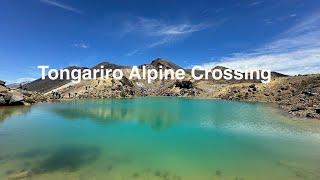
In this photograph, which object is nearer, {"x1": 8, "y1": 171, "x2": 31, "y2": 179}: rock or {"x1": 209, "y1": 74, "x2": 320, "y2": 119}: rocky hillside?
{"x1": 8, "y1": 171, "x2": 31, "y2": 179}: rock

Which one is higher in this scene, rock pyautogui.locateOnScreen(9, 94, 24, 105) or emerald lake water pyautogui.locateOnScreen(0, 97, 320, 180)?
rock pyautogui.locateOnScreen(9, 94, 24, 105)

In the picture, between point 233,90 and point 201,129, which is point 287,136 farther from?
point 233,90

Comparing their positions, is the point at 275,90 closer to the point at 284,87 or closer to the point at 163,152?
the point at 284,87

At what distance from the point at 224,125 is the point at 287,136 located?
39.3 feet

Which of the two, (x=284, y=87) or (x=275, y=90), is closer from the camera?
(x=284, y=87)

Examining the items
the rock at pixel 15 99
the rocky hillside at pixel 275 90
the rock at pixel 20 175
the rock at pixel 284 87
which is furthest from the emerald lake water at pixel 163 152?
the rock at pixel 284 87

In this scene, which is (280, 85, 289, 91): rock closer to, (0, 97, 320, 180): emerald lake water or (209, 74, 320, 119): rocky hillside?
(209, 74, 320, 119): rocky hillside

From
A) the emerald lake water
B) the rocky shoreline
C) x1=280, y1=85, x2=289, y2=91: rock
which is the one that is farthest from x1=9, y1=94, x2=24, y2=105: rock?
x1=280, y1=85, x2=289, y2=91: rock

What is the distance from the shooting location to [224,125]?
47906 millimetres

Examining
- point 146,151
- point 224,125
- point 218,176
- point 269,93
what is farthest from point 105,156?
point 269,93

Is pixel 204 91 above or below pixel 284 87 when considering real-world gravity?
below

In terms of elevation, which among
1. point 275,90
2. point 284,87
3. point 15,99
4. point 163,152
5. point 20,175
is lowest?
point 163,152

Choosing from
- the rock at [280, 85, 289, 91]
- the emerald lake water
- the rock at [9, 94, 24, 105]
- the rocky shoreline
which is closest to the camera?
the emerald lake water

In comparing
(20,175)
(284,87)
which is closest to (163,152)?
(20,175)
